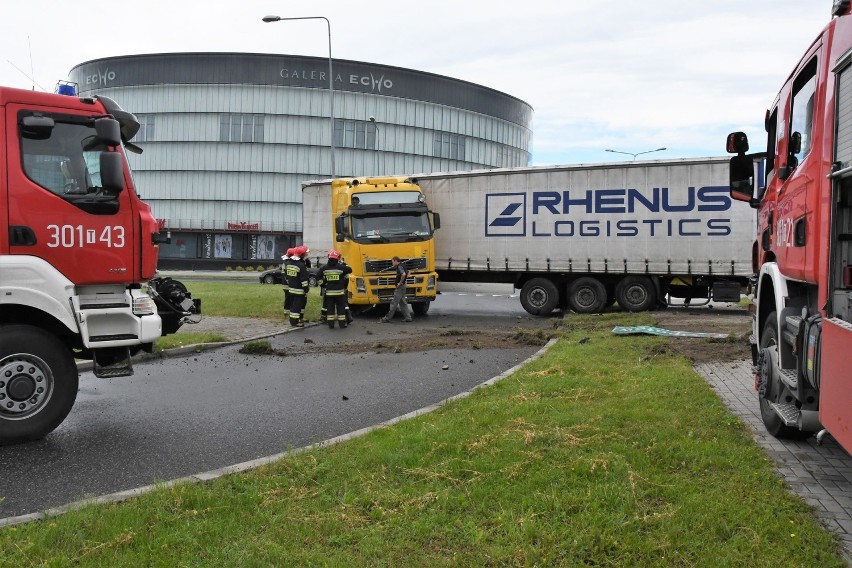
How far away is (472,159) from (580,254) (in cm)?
4865

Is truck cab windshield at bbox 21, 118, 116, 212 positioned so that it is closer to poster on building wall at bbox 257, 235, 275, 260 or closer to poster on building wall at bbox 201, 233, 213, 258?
poster on building wall at bbox 257, 235, 275, 260

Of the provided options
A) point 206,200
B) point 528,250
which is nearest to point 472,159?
point 206,200

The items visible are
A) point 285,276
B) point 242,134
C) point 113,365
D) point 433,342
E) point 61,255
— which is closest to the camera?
point 61,255

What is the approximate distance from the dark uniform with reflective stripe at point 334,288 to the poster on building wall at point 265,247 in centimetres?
4389

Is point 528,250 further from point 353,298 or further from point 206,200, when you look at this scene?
point 206,200

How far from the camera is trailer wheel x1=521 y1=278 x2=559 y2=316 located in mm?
18812

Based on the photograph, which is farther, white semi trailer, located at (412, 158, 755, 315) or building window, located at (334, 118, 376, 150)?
building window, located at (334, 118, 376, 150)

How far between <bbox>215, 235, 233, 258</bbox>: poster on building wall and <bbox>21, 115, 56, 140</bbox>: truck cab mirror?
5321 cm

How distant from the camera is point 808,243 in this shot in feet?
15.4

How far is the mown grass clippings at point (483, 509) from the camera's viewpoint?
3.70m

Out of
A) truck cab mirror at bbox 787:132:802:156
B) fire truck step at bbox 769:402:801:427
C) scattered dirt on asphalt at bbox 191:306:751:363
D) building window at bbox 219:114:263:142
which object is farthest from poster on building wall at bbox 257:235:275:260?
fire truck step at bbox 769:402:801:427

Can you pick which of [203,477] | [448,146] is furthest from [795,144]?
[448,146]

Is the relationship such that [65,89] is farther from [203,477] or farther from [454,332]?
[454,332]

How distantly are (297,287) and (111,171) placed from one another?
9.52 meters
